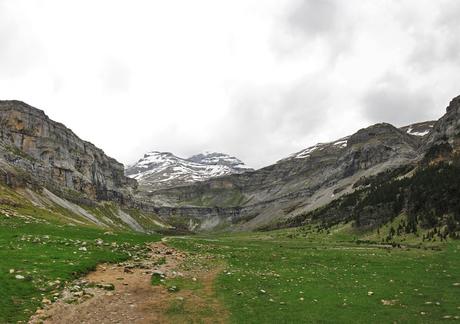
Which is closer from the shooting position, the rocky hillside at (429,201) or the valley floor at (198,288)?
Result: the valley floor at (198,288)

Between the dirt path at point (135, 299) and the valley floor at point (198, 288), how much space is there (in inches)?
2.4

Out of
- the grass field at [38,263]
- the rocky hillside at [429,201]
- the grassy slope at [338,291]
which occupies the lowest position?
the grassy slope at [338,291]

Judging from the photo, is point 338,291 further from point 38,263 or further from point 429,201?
point 429,201

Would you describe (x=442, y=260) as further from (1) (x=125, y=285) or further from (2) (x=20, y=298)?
(2) (x=20, y=298)

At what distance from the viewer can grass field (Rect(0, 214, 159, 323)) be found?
2205cm

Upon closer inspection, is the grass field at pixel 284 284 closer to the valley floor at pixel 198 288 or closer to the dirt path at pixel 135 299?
the valley floor at pixel 198 288

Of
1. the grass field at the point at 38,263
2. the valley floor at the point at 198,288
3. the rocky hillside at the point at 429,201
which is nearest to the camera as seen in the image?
the grass field at the point at 38,263

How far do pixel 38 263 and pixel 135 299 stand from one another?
26.3 ft

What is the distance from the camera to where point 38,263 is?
2869 cm

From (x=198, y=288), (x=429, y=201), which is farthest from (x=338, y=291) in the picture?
(x=429, y=201)

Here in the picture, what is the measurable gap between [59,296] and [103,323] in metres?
4.22

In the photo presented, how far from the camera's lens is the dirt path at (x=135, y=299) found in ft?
73.5

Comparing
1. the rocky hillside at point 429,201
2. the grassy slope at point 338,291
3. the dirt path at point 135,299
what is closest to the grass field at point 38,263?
the dirt path at point 135,299

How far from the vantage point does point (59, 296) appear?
2402 centimetres
